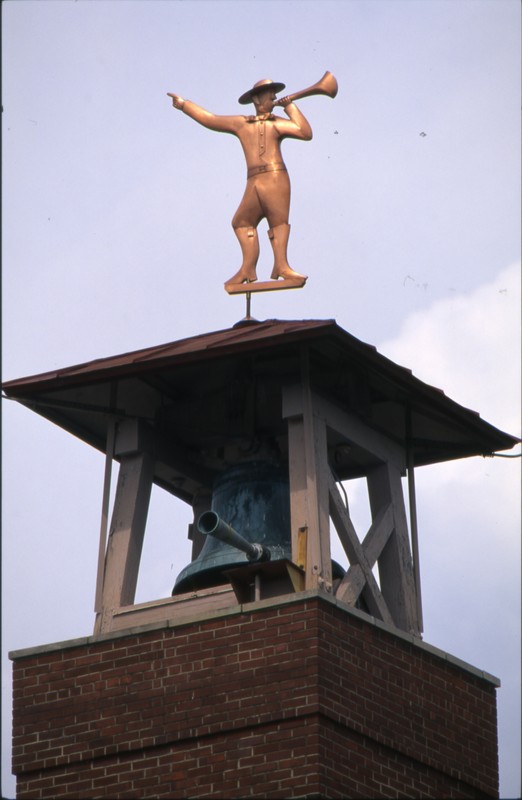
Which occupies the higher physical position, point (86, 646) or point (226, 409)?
point (226, 409)

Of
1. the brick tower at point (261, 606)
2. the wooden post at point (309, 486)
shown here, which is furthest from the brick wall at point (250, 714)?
the wooden post at point (309, 486)

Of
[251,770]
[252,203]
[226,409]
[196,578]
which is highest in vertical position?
[252,203]

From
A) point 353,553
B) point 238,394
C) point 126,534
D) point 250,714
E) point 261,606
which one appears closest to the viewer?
point 250,714

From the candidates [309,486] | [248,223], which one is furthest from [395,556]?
[248,223]

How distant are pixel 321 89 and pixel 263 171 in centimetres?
111

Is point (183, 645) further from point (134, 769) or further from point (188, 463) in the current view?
point (188, 463)

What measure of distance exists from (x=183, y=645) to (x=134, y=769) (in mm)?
1274

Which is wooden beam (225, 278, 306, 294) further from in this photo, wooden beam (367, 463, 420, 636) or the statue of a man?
wooden beam (367, 463, 420, 636)

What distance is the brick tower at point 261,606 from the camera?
26078mm

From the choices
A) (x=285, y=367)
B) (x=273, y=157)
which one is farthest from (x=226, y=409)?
(x=273, y=157)

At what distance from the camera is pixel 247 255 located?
29109mm

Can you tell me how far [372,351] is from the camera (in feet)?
90.5

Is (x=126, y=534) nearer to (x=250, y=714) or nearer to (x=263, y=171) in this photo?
(x=250, y=714)

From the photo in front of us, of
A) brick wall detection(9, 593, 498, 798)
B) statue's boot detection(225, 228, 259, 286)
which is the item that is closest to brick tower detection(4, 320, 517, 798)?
brick wall detection(9, 593, 498, 798)
